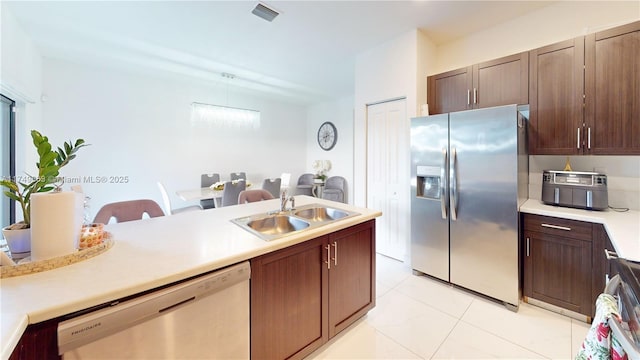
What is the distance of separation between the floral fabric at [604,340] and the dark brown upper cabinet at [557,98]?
1822 mm

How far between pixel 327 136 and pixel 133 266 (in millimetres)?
5274

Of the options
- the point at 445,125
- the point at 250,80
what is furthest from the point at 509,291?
the point at 250,80

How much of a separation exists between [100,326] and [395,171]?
2.85 m

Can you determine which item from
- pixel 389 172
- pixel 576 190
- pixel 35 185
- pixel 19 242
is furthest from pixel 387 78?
pixel 19 242

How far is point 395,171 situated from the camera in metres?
3.04

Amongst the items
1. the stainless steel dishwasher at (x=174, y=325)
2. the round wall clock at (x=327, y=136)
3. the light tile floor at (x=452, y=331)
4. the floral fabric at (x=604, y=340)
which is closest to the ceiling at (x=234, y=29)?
the round wall clock at (x=327, y=136)

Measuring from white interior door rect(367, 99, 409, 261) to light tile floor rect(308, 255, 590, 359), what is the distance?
33.1 inches

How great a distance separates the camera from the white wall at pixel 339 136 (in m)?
5.56

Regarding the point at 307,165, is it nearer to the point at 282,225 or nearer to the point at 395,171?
the point at 395,171

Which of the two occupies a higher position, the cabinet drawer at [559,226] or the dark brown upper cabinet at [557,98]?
the dark brown upper cabinet at [557,98]

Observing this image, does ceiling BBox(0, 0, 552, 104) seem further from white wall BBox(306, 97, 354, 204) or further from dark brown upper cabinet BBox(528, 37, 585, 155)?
white wall BBox(306, 97, 354, 204)

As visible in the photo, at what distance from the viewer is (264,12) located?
2365 mm

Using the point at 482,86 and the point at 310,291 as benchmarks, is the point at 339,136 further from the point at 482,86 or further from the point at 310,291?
the point at 310,291

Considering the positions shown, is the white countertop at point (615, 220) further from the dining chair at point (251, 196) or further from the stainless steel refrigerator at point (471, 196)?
the dining chair at point (251, 196)
